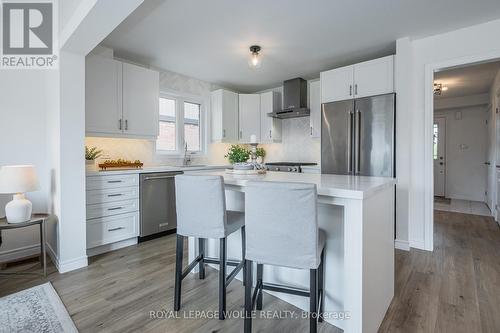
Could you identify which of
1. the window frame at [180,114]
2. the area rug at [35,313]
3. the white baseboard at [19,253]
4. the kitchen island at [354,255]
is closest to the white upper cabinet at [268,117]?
the window frame at [180,114]

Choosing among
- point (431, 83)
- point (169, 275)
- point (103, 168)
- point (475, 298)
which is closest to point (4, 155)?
point (103, 168)

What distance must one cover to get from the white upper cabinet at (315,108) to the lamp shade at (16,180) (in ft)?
12.2

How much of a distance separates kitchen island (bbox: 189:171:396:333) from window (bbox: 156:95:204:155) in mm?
2542

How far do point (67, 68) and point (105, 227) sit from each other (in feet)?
5.62

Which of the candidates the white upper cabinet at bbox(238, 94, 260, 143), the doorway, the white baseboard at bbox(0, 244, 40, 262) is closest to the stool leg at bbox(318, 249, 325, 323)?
the white baseboard at bbox(0, 244, 40, 262)

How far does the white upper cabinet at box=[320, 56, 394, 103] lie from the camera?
3225 mm

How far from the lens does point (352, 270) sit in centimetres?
142

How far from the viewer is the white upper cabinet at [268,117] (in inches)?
192

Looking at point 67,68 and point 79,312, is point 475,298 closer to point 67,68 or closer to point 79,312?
point 79,312

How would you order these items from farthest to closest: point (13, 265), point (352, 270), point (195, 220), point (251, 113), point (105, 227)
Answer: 1. point (251, 113)
2. point (105, 227)
3. point (13, 265)
4. point (195, 220)
5. point (352, 270)

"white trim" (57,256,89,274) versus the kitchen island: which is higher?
the kitchen island

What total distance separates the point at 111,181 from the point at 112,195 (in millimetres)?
165

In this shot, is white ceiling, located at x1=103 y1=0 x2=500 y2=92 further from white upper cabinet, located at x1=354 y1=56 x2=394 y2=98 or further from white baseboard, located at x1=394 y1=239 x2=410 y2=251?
white baseboard, located at x1=394 y1=239 x2=410 y2=251

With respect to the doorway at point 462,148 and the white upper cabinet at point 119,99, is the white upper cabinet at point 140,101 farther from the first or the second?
the doorway at point 462,148
